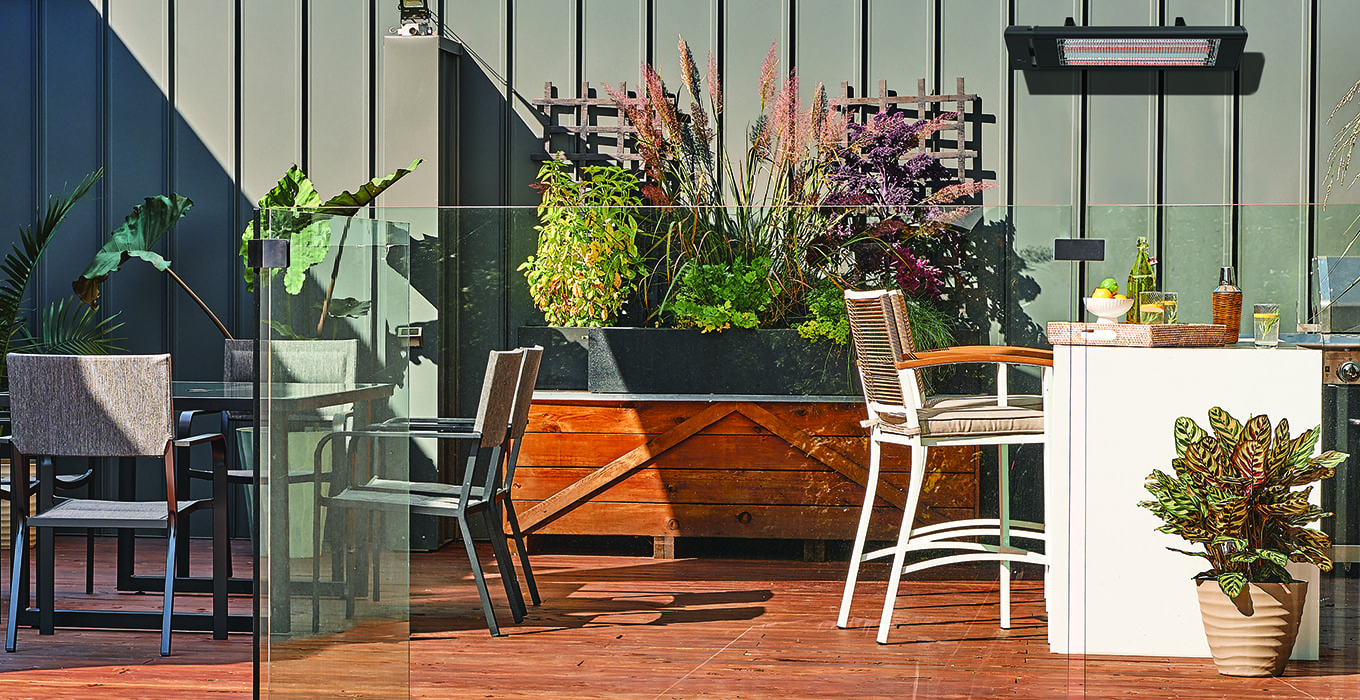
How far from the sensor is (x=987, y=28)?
5121 mm

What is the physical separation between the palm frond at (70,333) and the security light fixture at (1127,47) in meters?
4.40

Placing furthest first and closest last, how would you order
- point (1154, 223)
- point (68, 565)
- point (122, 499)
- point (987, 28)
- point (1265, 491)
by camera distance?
point (987, 28), point (68, 565), point (122, 499), point (1265, 491), point (1154, 223)

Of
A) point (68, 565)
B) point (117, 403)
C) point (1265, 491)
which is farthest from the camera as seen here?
point (68, 565)

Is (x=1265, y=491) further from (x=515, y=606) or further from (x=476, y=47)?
(x=476, y=47)

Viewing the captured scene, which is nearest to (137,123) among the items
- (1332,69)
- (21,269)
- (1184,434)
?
(21,269)

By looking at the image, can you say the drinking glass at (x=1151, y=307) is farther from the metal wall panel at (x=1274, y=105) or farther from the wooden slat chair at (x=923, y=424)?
the metal wall panel at (x=1274, y=105)

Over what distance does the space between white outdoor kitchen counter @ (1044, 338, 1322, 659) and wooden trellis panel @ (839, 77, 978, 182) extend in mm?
2295

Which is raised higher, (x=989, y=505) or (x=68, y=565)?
(x=989, y=505)

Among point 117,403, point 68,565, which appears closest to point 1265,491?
point 117,403

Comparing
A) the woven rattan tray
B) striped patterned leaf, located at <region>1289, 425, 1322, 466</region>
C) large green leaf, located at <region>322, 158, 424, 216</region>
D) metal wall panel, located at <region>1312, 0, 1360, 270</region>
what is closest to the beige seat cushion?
the woven rattan tray

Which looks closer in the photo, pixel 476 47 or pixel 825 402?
pixel 825 402

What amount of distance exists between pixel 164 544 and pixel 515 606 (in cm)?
302

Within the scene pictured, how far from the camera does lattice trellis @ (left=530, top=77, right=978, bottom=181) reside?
201 inches

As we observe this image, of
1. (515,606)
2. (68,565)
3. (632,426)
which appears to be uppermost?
(632,426)
